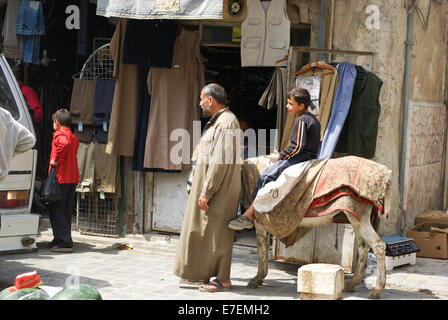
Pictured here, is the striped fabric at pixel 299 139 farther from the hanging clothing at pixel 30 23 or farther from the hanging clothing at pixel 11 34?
the hanging clothing at pixel 11 34

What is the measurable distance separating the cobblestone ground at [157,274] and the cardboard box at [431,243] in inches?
8.8

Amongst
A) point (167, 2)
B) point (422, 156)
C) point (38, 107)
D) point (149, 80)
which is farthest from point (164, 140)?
point (422, 156)

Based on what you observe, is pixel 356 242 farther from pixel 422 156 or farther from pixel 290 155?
pixel 422 156

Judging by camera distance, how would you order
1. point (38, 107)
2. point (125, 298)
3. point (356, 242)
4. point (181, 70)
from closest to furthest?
point (125, 298), point (356, 242), point (181, 70), point (38, 107)

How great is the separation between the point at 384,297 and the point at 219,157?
6.91 ft

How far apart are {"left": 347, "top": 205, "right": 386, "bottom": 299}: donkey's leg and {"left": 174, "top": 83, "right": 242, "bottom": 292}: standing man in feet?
3.94

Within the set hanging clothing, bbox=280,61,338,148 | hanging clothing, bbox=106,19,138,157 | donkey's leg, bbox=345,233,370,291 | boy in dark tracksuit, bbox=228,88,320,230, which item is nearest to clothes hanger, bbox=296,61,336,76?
hanging clothing, bbox=280,61,338,148

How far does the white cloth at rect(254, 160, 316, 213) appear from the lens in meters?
6.24

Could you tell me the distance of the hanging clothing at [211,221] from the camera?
21.0ft

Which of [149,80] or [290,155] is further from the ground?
[149,80]

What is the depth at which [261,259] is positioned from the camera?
678 cm

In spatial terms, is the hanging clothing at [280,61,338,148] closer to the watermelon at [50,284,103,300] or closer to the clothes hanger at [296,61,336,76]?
the clothes hanger at [296,61,336,76]

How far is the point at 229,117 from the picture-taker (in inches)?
253

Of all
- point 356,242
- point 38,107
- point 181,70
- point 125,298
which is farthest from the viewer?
point 38,107
